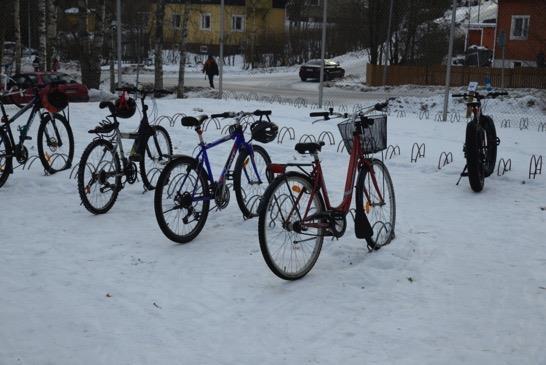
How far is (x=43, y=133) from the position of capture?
28.3 feet

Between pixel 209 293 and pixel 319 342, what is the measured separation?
1.06 meters

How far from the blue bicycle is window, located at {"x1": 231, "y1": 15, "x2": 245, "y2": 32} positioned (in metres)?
51.6

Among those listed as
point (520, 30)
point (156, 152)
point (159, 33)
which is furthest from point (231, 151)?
point (520, 30)

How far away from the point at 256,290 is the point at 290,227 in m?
0.50

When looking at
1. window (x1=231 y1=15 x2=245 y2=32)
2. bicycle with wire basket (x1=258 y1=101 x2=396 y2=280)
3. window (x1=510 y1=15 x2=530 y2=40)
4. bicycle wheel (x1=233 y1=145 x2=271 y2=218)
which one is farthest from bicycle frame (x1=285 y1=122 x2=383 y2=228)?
window (x1=231 y1=15 x2=245 y2=32)

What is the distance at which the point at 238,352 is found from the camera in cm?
389

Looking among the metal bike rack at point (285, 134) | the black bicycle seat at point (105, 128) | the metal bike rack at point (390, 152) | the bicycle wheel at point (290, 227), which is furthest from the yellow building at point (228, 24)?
the bicycle wheel at point (290, 227)

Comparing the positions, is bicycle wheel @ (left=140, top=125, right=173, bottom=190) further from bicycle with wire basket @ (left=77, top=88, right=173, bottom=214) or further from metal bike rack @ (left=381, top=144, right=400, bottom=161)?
metal bike rack @ (left=381, top=144, right=400, bottom=161)

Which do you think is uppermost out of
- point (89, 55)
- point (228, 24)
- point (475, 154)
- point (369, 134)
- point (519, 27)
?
point (228, 24)

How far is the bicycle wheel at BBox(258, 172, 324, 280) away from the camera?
474 centimetres

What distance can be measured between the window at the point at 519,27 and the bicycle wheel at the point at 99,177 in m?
35.1

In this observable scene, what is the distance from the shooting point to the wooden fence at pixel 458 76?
1232 inches

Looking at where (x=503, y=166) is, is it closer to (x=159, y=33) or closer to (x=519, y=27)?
(x=159, y=33)

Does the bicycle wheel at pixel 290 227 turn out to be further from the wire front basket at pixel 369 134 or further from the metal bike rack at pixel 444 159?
the metal bike rack at pixel 444 159
